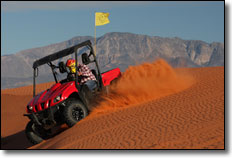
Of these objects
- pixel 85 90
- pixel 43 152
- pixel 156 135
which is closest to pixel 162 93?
pixel 85 90

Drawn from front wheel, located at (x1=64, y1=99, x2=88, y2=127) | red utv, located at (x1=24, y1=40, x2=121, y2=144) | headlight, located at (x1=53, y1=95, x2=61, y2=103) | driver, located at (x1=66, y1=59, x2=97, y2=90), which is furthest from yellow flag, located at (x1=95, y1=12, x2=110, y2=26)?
headlight, located at (x1=53, y1=95, x2=61, y2=103)

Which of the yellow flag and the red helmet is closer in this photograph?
the red helmet

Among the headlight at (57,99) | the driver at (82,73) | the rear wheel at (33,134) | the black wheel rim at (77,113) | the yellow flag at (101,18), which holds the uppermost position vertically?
the yellow flag at (101,18)

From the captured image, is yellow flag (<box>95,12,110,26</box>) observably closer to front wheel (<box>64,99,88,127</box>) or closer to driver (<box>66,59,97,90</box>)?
driver (<box>66,59,97,90</box>)

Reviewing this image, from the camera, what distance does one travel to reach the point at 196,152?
6840 mm

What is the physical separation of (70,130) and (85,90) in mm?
1121

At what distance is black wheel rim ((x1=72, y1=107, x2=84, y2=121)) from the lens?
34.2 ft

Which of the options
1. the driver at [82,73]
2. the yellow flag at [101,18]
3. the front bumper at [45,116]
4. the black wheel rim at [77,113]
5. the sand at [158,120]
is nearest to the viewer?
the sand at [158,120]

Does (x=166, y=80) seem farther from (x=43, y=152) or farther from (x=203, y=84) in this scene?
(x=43, y=152)

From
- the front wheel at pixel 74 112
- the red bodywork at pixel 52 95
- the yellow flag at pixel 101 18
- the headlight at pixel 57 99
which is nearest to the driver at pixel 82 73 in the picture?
the red bodywork at pixel 52 95

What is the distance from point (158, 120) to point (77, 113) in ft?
7.04

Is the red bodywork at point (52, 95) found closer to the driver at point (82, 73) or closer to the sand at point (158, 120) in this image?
the driver at point (82, 73)

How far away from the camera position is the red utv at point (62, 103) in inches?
400

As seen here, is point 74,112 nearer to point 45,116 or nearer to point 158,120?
point 45,116
